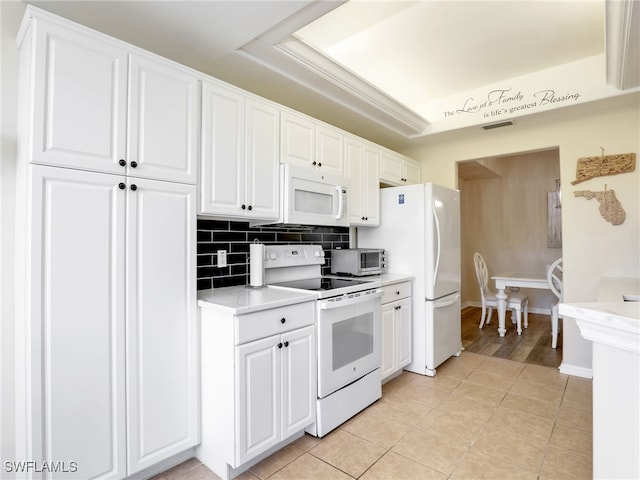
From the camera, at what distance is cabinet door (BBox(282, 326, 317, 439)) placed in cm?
195

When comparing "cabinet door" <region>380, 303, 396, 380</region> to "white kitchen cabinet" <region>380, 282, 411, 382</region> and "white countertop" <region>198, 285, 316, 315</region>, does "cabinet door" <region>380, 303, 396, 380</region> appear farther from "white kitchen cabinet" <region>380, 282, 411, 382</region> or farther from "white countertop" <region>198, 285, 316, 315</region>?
"white countertop" <region>198, 285, 316, 315</region>

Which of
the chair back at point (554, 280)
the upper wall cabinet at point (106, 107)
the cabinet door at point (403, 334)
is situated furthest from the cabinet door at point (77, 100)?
the chair back at point (554, 280)

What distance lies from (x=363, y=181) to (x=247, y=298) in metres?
1.73

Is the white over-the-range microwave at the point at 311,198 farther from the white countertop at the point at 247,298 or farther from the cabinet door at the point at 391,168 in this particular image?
the cabinet door at the point at 391,168

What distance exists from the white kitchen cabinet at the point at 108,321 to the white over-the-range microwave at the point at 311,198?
695 mm

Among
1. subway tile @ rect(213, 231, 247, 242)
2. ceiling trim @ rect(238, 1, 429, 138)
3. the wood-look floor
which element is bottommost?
the wood-look floor

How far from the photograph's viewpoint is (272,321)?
6.16 feet

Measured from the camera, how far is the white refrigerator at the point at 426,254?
3.14 metres

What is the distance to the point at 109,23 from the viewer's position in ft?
5.91

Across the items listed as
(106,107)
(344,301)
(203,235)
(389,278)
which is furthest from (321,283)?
(106,107)

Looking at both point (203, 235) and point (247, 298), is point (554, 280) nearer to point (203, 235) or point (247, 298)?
point (247, 298)

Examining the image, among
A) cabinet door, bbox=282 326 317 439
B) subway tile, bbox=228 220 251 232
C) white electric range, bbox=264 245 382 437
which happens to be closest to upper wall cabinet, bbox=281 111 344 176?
subway tile, bbox=228 220 251 232

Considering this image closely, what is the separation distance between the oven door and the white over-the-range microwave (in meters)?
0.65

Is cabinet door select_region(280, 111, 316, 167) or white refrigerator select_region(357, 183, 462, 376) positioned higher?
cabinet door select_region(280, 111, 316, 167)
